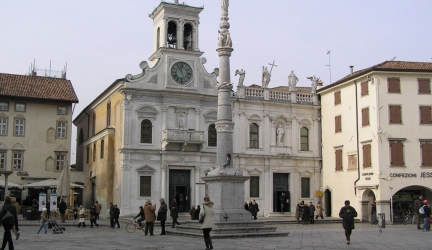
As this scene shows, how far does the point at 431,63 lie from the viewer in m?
42.6

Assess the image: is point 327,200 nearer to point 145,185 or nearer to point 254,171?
point 254,171

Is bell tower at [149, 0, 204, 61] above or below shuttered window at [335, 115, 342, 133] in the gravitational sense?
above

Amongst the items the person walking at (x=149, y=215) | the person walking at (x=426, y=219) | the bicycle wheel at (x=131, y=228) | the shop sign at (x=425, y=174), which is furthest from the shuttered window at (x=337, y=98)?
the person walking at (x=149, y=215)

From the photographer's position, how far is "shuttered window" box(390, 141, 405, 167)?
3959 centimetres

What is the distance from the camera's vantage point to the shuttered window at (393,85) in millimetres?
40562

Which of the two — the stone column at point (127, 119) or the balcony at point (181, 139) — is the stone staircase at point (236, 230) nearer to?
the balcony at point (181, 139)

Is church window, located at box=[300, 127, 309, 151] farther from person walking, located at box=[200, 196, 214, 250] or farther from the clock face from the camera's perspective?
person walking, located at box=[200, 196, 214, 250]

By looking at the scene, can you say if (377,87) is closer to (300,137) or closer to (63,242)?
(300,137)

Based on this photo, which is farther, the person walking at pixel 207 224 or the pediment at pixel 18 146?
the pediment at pixel 18 146

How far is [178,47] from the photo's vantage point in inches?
1689

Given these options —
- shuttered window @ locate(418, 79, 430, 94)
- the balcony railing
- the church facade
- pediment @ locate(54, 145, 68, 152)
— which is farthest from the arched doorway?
pediment @ locate(54, 145, 68, 152)

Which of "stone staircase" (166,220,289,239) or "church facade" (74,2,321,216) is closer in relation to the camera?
"stone staircase" (166,220,289,239)

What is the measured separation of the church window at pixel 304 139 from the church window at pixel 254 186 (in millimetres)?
4916

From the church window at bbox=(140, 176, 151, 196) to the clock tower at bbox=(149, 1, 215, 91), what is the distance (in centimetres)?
683
